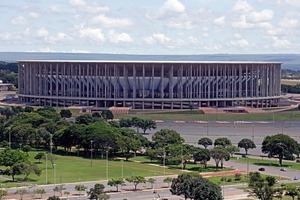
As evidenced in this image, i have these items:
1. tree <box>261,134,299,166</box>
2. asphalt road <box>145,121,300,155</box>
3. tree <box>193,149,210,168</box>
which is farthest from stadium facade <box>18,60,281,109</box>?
tree <box>193,149,210,168</box>

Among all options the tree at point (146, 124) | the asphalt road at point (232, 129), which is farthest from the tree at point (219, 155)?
the tree at point (146, 124)

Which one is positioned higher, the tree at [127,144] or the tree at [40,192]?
the tree at [127,144]

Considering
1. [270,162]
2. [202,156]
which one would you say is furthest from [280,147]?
[202,156]

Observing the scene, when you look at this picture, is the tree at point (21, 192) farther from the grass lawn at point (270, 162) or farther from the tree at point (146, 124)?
the tree at point (146, 124)

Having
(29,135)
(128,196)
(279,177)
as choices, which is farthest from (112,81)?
(128,196)

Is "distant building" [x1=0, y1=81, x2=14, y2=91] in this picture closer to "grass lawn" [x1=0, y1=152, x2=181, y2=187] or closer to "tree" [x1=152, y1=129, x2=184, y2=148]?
"tree" [x1=152, y1=129, x2=184, y2=148]
